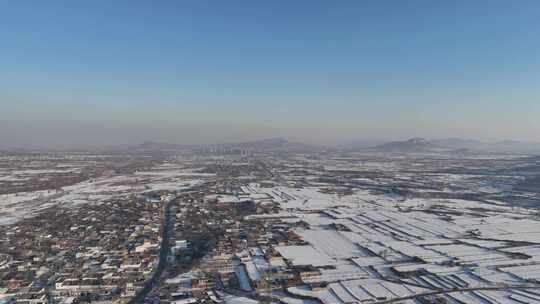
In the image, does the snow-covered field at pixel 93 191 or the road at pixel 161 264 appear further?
the snow-covered field at pixel 93 191

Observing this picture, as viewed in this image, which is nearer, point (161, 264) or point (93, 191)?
point (161, 264)

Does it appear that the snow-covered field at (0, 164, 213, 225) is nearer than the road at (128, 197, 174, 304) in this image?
No

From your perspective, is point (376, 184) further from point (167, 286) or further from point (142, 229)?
point (167, 286)

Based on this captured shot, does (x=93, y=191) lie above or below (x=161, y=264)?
above

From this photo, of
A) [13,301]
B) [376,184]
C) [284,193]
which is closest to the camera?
[13,301]

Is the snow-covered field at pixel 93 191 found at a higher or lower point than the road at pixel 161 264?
higher

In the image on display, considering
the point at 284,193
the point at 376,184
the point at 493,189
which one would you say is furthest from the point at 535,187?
the point at 284,193

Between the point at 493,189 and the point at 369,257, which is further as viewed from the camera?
the point at 493,189

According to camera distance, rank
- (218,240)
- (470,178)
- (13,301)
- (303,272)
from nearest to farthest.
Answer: (13,301) < (303,272) < (218,240) < (470,178)

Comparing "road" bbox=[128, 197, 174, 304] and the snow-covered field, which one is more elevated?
the snow-covered field
